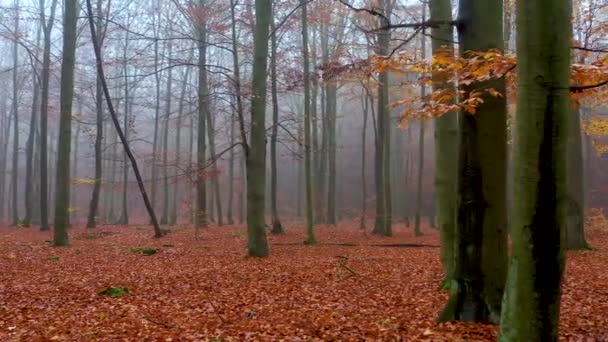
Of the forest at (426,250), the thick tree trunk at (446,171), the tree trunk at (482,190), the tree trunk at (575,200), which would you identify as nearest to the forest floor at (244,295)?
the forest at (426,250)

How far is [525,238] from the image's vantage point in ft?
11.4

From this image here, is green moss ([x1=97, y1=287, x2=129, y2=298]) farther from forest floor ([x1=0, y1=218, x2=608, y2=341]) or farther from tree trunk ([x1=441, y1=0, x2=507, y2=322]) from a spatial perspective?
tree trunk ([x1=441, y1=0, x2=507, y2=322])

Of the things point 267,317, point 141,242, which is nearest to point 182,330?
point 267,317

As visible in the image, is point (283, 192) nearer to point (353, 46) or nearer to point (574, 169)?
point (353, 46)

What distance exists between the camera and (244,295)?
817 cm

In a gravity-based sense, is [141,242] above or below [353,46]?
below

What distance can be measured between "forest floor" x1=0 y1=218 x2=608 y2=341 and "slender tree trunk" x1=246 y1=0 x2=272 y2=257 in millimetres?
751

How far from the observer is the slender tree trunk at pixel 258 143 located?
1220 cm

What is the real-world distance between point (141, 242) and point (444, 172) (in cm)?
1137

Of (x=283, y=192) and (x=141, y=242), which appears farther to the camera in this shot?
(x=283, y=192)

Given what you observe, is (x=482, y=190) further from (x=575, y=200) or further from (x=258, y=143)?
(x=575, y=200)

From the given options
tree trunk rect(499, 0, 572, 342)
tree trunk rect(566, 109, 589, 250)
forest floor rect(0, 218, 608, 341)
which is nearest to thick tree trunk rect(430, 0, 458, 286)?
forest floor rect(0, 218, 608, 341)

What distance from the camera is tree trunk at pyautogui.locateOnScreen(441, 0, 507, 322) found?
17.1ft

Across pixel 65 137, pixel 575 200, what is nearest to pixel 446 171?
pixel 575 200
